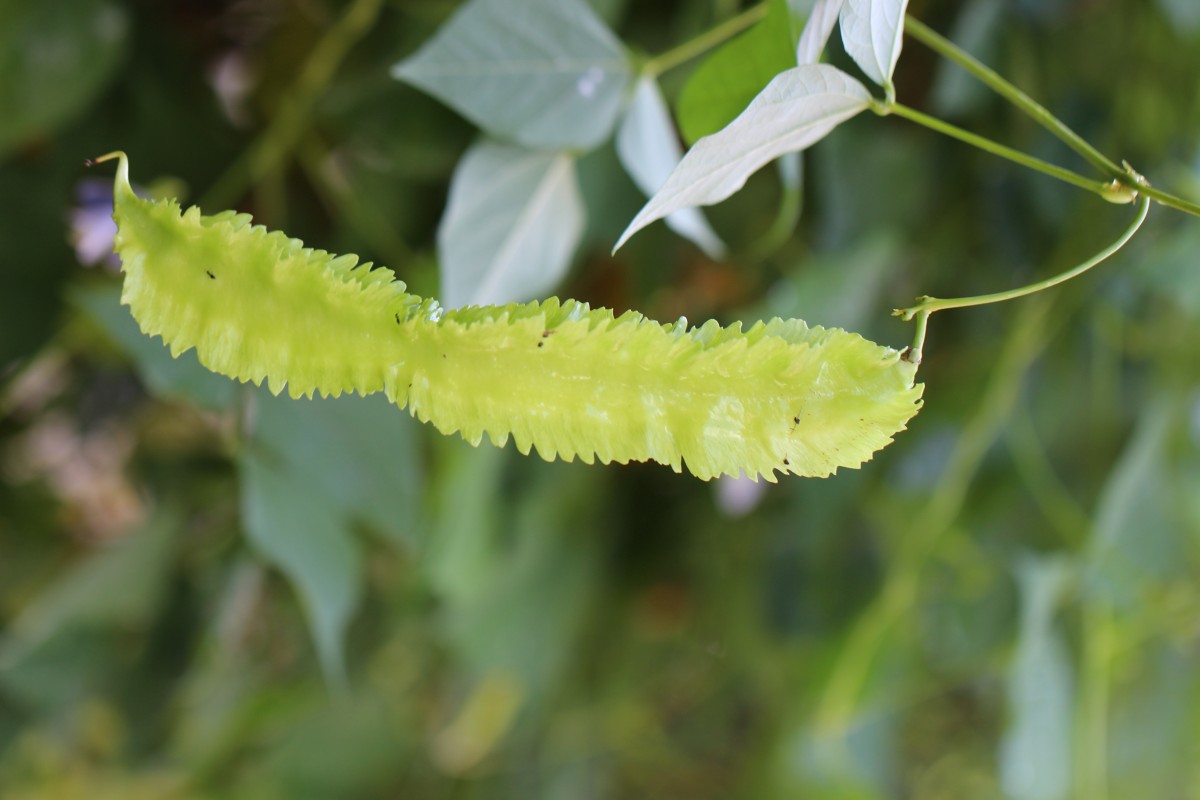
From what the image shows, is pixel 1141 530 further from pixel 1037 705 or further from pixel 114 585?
pixel 114 585

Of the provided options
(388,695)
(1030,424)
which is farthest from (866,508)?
(388,695)

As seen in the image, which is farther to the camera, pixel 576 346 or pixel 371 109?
pixel 371 109

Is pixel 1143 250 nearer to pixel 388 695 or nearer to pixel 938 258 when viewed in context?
pixel 938 258

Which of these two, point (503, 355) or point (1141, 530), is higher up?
point (1141, 530)

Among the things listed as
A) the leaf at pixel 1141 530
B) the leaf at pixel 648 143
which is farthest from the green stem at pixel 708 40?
the leaf at pixel 1141 530

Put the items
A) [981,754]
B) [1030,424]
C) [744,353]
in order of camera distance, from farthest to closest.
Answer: [981,754] → [1030,424] → [744,353]

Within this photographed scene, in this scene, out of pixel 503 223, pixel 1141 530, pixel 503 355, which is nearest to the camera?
pixel 503 355

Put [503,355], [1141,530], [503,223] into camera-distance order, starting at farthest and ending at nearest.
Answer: [1141,530], [503,223], [503,355]

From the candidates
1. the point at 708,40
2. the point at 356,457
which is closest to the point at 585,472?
the point at 356,457
